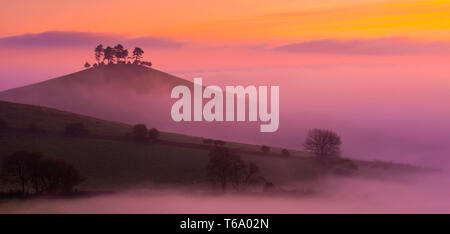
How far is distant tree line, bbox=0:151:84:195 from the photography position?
72.1 metres

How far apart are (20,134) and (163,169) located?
28.2 meters

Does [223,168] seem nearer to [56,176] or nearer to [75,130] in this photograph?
[56,176]

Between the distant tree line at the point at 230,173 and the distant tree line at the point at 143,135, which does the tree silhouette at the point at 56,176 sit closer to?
the distant tree line at the point at 230,173

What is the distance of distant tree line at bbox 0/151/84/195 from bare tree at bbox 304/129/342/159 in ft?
159

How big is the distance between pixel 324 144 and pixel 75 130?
4527 centimetres

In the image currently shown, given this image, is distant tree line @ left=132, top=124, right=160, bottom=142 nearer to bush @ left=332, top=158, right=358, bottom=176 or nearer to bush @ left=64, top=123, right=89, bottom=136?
bush @ left=64, top=123, right=89, bottom=136

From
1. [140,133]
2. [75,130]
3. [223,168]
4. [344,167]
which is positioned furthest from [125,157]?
[344,167]

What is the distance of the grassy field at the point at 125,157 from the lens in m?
92.6

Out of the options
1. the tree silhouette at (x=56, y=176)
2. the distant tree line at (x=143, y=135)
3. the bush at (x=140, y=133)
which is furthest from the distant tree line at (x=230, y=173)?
the bush at (x=140, y=133)

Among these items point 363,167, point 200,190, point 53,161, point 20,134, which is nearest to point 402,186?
point 363,167

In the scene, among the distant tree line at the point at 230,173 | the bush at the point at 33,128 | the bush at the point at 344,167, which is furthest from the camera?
the bush at the point at 33,128

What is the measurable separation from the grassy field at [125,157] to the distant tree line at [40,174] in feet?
25.4

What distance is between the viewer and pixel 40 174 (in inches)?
2928

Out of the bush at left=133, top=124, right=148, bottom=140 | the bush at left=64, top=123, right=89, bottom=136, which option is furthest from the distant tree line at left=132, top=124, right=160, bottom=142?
the bush at left=64, top=123, right=89, bottom=136
